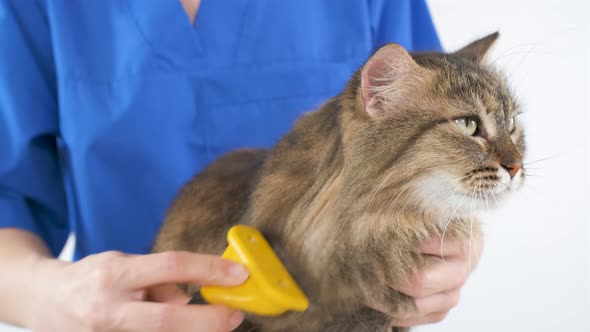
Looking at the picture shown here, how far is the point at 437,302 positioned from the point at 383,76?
291 mm

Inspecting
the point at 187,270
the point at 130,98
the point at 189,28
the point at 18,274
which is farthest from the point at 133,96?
the point at 187,270

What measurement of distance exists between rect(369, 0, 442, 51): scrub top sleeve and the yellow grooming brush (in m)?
A: 0.64

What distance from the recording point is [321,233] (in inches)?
25.0

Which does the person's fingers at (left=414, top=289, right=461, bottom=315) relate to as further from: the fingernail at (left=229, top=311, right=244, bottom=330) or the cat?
the fingernail at (left=229, top=311, right=244, bottom=330)

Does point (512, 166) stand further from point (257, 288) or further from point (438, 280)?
point (257, 288)

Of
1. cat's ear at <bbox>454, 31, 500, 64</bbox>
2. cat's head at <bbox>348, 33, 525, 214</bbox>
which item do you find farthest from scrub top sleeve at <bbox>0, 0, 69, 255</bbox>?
cat's ear at <bbox>454, 31, 500, 64</bbox>

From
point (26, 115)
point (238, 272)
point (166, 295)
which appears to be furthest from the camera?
point (26, 115)

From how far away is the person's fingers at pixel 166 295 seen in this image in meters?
0.64

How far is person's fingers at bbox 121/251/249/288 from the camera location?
56cm

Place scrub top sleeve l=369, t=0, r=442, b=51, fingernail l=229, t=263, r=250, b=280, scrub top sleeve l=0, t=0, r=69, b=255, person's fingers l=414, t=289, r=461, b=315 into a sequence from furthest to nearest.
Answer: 1. scrub top sleeve l=369, t=0, r=442, b=51
2. scrub top sleeve l=0, t=0, r=69, b=255
3. person's fingers l=414, t=289, r=461, b=315
4. fingernail l=229, t=263, r=250, b=280

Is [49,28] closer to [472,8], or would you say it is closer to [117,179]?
[117,179]

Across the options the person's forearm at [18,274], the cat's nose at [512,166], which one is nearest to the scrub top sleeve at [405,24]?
the cat's nose at [512,166]

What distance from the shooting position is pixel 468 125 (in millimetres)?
650

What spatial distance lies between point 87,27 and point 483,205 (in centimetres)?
70
